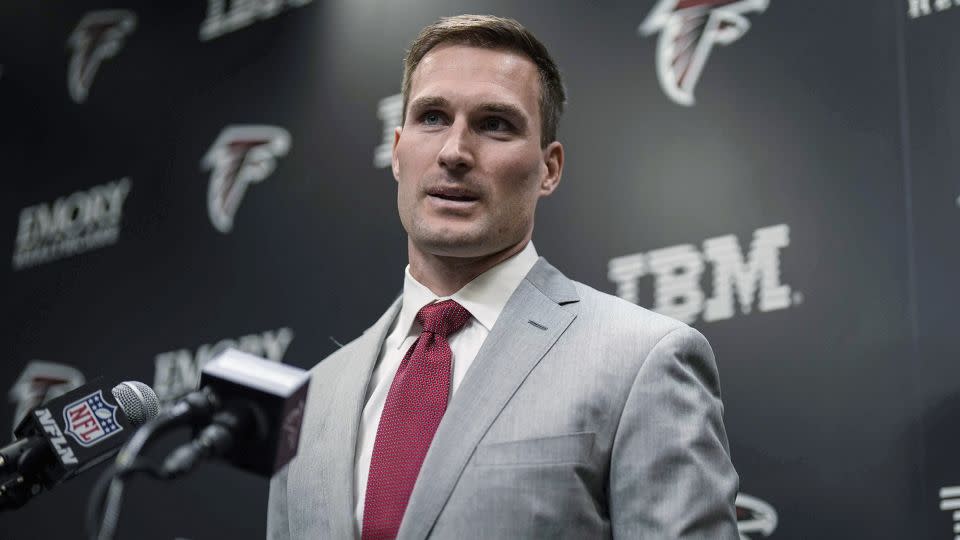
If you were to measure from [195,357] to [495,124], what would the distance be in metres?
2.06

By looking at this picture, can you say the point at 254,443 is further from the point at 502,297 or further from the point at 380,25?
the point at 380,25

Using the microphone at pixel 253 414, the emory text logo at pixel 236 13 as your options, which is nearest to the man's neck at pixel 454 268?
the microphone at pixel 253 414

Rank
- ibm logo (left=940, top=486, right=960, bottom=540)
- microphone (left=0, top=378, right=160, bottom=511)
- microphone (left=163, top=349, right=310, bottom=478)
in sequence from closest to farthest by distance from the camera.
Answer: microphone (left=163, top=349, right=310, bottom=478) → microphone (left=0, top=378, right=160, bottom=511) → ibm logo (left=940, top=486, right=960, bottom=540)

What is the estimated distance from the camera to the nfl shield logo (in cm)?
131

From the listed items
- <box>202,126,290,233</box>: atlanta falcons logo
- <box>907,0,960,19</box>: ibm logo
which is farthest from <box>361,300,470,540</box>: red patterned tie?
<box>202,126,290,233</box>: atlanta falcons logo

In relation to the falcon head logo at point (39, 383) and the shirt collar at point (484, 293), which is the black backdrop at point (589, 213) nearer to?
the falcon head logo at point (39, 383)

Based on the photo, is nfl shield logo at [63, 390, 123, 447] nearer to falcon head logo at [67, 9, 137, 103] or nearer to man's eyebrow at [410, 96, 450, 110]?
man's eyebrow at [410, 96, 450, 110]

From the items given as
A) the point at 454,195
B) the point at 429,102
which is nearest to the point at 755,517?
the point at 454,195

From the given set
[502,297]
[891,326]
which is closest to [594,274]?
[891,326]

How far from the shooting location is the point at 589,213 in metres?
2.83

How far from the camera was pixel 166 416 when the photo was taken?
41.8 inches

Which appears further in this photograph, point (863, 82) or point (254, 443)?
point (863, 82)

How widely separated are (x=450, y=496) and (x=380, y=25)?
7.57 ft

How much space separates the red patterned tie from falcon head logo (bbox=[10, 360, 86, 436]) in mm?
2470
